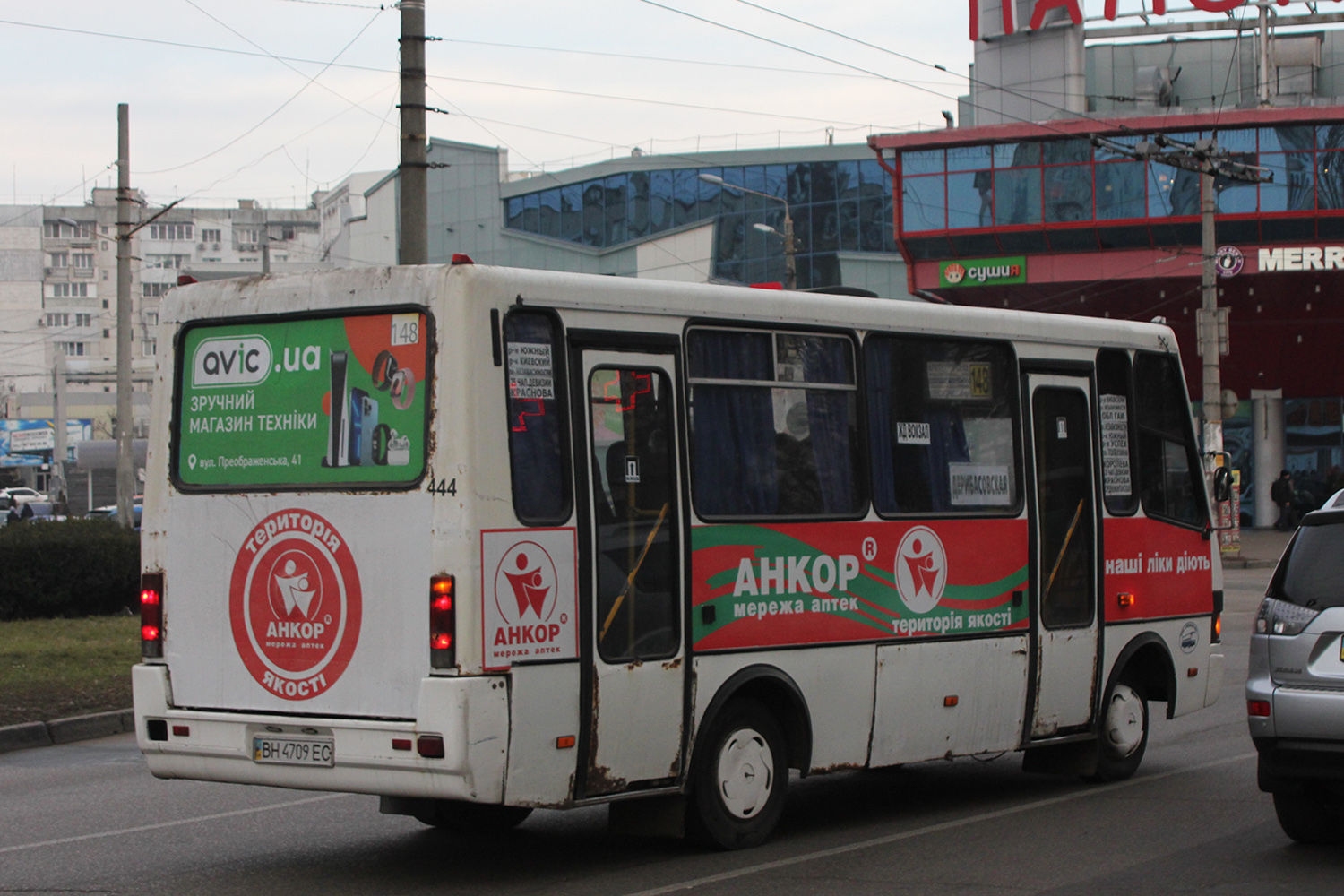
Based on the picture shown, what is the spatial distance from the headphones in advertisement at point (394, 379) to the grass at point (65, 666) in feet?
22.4

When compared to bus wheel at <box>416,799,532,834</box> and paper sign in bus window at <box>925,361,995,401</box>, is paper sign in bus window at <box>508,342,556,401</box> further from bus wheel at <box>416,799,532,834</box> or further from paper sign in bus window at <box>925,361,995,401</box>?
paper sign in bus window at <box>925,361,995,401</box>

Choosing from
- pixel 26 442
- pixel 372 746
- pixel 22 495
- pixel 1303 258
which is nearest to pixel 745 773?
pixel 372 746

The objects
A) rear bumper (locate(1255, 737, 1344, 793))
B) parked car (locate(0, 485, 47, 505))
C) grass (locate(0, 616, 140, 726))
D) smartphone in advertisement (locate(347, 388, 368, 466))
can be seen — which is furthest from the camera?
parked car (locate(0, 485, 47, 505))

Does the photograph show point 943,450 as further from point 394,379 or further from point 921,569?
point 394,379

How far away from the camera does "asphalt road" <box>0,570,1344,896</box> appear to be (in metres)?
7.12

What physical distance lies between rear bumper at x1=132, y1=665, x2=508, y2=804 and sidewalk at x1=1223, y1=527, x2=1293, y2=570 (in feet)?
74.2

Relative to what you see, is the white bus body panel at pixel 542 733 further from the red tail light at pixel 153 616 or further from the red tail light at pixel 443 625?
the red tail light at pixel 153 616

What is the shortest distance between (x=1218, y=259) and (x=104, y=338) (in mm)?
117557

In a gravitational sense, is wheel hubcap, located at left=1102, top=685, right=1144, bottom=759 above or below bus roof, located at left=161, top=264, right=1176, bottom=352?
below

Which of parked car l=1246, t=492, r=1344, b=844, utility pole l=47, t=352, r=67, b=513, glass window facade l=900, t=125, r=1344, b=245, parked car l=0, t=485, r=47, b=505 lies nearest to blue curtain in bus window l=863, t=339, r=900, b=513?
parked car l=1246, t=492, r=1344, b=844

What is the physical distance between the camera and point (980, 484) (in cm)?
930

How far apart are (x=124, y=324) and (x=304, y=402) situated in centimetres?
2183

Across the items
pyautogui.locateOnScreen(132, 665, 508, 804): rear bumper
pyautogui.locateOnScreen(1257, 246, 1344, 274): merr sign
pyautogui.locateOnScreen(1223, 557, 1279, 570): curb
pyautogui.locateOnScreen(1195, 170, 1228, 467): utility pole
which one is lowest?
pyautogui.locateOnScreen(1223, 557, 1279, 570): curb

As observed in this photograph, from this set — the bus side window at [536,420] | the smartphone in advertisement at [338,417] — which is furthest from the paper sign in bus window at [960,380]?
the smartphone in advertisement at [338,417]
